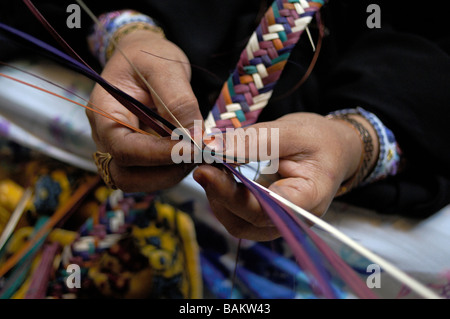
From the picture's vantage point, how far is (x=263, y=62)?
458 millimetres

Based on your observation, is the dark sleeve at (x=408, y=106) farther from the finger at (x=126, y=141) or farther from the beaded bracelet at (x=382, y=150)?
the finger at (x=126, y=141)

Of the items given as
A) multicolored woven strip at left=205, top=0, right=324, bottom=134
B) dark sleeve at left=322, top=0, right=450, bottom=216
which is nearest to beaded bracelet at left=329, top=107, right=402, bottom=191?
dark sleeve at left=322, top=0, right=450, bottom=216

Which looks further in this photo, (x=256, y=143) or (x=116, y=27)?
(x=116, y=27)

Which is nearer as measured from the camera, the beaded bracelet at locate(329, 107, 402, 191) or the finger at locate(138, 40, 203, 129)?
the finger at locate(138, 40, 203, 129)

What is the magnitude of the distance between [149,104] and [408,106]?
379 mm

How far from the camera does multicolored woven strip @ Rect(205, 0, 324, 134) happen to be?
0.46 metres

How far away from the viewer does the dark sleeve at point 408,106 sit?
0.53 m

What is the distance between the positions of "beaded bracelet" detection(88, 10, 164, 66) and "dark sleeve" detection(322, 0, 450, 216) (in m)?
0.31

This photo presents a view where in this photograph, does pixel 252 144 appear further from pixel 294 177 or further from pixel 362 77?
pixel 362 77

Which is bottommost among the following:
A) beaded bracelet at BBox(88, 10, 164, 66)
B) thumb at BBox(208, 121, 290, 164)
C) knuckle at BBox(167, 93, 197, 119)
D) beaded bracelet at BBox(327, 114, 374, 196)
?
beaded bracelet at BBox(327, 114, 374, 196)

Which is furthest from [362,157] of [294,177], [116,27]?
[116,27]

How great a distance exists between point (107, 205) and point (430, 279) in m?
0.49

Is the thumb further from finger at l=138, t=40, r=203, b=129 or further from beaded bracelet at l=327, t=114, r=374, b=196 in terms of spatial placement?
beaded bracelet at l=327, t=114, r=374, b=196
